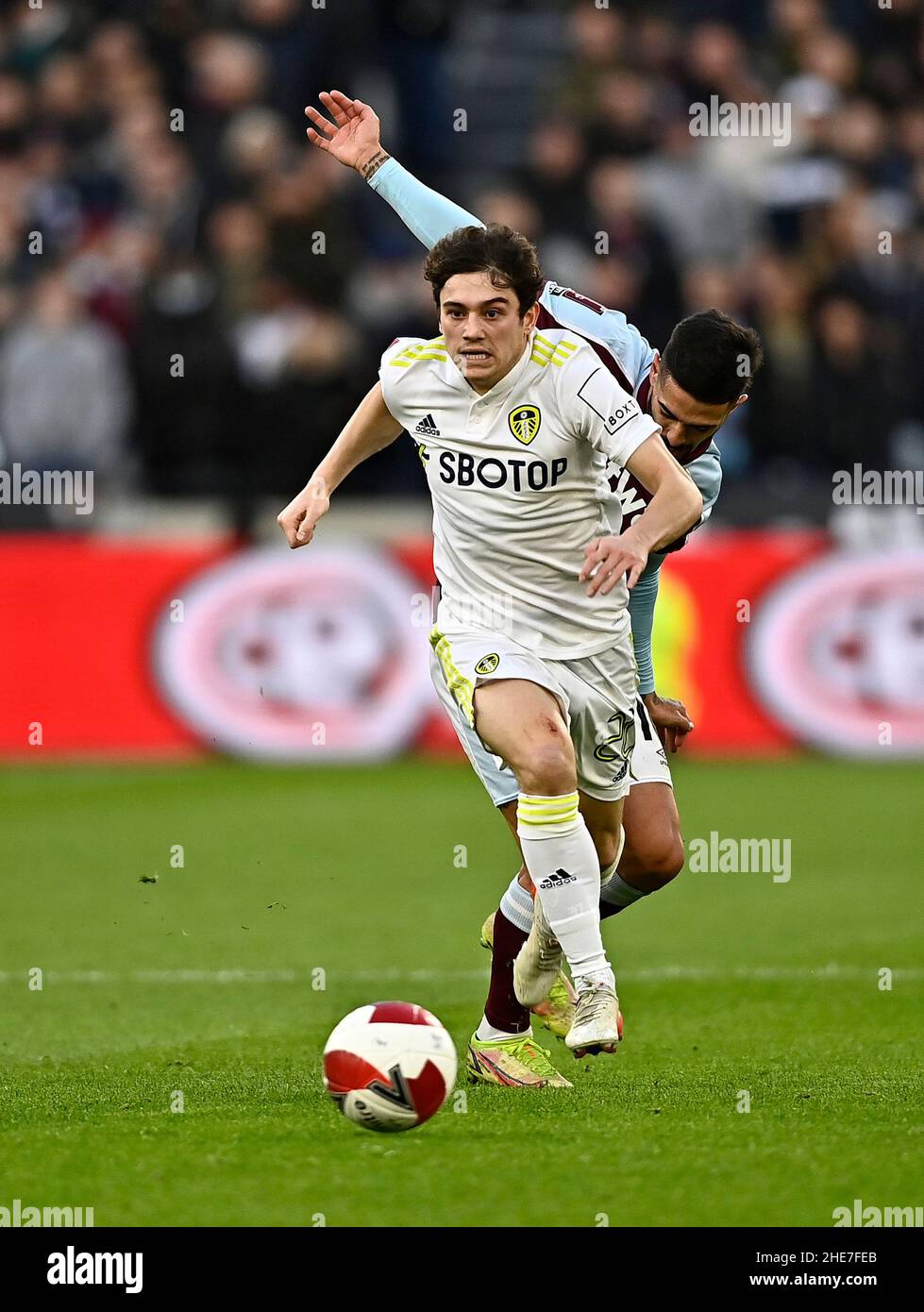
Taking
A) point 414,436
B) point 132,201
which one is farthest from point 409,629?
point 414,436

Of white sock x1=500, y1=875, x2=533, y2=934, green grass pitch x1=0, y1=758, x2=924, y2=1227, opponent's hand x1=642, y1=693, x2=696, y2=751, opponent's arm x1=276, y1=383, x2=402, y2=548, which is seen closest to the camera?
green grass pitch x1=0, y1=758, x2=924, y2=1227

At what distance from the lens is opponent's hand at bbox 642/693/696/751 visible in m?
7.27

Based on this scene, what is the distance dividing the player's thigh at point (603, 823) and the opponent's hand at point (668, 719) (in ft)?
1.88

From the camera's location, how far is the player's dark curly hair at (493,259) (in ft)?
20.0

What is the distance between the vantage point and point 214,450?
1588 cm

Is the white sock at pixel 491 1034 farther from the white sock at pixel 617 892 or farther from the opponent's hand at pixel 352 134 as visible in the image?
the opponent's hand at pixel 352 134

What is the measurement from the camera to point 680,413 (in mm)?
6445

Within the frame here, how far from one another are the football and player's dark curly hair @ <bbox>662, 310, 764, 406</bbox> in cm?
199

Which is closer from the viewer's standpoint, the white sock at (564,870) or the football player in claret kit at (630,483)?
the white sock at (564,870)

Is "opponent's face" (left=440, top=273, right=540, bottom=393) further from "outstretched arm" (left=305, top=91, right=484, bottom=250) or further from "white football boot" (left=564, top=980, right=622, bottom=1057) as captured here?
"white football boot" (left=564, top=980, right=622, bottom=1057)

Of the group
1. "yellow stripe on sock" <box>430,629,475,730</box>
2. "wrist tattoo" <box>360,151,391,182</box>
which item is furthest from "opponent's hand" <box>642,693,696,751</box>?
"wrist tattoo" <box>360,151,391,182</box>

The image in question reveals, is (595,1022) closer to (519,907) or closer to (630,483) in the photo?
(519,907)

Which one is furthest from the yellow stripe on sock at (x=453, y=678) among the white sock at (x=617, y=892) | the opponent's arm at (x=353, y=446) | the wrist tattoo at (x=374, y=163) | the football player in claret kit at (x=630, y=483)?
the wrist tattoo at (x=374, y=163)

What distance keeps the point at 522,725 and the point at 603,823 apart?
71 centimetres
